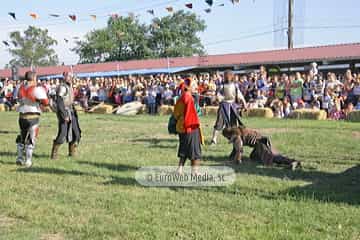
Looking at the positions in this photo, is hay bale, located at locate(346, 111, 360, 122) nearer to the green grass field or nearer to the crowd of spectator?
the crowd of spectator

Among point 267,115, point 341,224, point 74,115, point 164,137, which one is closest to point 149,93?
point 267,115

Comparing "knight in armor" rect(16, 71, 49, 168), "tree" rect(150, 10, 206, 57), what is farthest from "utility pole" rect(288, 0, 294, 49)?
"tree" rect(150, 10, 206, 57)

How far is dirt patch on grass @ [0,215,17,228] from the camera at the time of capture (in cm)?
588

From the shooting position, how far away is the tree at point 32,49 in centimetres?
9481

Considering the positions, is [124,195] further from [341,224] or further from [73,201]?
[341,224]

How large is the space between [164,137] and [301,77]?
825 cm

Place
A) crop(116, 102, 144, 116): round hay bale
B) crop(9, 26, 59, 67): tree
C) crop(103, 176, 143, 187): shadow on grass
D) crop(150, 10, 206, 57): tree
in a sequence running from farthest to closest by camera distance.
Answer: crop(9, 26, 59, 67): tree < crop(150, 10, 206, 57): tree < crop(116, 102, 144, 116): round hay bale < crop(103, 176, 143, 187): shadow on grass

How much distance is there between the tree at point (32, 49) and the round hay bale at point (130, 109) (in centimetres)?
7342

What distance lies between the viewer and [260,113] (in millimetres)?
19750

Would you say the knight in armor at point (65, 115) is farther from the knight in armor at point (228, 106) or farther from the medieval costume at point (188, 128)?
the knight in armor at point (228, 106)

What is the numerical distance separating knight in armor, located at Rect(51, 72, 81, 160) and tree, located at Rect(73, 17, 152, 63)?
5774cm

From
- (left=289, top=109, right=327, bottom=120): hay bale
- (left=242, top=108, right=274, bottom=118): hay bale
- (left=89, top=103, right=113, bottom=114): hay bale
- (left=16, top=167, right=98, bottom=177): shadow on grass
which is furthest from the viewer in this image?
(left=89, top=103, right=113, bottom=114): hay bale

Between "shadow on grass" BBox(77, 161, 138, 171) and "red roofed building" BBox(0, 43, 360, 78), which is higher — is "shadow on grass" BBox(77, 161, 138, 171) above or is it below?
below

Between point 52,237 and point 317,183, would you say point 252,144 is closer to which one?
point 317,183
